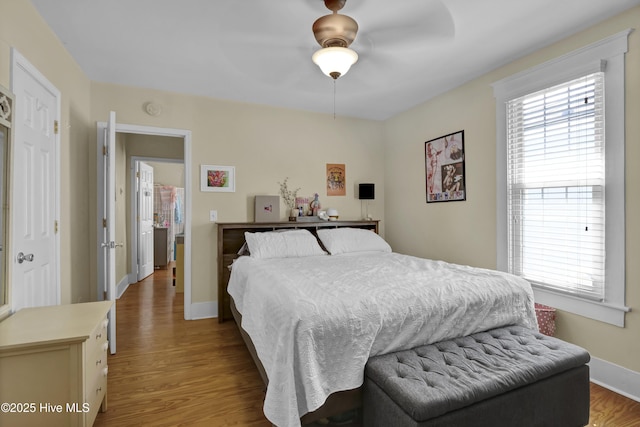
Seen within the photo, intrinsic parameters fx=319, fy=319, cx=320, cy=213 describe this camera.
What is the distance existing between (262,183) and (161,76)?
1501 millimetres

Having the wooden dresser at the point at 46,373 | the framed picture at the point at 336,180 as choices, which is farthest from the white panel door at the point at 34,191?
the framed picture at the point at 336,180

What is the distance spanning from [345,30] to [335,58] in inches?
7.3

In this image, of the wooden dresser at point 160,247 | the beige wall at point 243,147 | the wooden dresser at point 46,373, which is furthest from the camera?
the wooden dresser at point 160,247

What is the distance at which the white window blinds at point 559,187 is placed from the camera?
2240mm

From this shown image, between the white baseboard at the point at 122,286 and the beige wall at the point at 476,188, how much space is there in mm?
3869

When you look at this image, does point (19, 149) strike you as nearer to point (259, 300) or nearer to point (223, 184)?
point (259, 300)

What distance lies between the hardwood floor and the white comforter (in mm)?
426

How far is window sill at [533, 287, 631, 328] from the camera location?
2.14 meters

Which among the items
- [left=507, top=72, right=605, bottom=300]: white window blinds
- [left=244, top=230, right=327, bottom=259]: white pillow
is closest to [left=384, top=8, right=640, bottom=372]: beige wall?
[left=507, top=72, right=605, bottom=300]: white window blinds

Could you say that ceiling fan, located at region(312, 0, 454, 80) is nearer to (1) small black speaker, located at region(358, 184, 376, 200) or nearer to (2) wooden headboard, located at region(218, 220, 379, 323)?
(2) wooden headboard, located at region(218, 220, 379, 323)

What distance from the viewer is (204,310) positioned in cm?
361

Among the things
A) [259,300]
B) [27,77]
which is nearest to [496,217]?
[259,300]

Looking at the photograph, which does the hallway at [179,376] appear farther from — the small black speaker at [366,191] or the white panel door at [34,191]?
the small black speaker at [366,191]

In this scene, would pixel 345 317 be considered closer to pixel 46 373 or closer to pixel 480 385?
pixel 480 385
